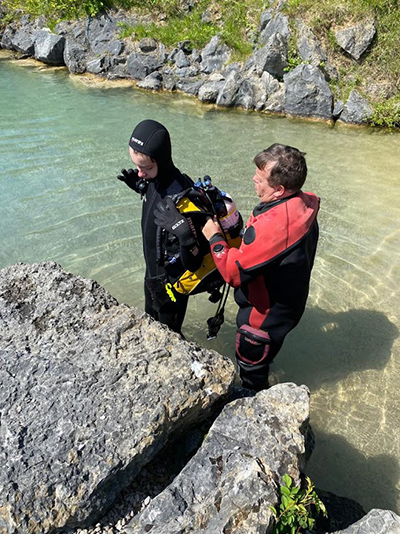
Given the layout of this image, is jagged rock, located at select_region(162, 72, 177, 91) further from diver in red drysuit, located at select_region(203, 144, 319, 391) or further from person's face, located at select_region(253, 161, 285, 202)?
person's face, located at select_region(253, 161, 285, 202)

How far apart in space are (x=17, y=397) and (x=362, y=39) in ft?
38.2

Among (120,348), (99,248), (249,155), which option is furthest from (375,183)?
(120,348)

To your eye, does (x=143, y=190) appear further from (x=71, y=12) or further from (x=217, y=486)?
(x=71, y=12)

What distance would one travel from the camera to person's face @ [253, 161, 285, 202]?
2.86 metres

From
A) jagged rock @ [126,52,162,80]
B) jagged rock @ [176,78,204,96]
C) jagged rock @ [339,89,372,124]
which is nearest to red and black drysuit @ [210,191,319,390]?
jagged rock @ [339,89,372,124]

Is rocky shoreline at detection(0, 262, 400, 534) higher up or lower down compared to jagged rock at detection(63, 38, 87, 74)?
higher up

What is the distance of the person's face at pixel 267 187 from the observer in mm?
2859

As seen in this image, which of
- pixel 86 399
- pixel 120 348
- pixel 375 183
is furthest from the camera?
pixel 375 183

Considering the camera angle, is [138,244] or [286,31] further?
[286,31]

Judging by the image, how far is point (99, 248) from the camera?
6.38m

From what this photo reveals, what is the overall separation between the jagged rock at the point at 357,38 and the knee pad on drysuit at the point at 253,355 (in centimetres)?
1017

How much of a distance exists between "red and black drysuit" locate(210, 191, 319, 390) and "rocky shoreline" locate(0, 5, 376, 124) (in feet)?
29.1

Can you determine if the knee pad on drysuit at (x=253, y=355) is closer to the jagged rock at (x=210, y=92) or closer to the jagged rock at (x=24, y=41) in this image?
the jagged rock at (x=210, y=92)

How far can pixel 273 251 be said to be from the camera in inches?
113
